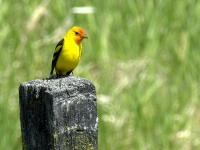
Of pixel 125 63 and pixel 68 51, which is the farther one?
pixel 125 63

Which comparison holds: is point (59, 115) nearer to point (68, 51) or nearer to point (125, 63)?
point (68, 51)

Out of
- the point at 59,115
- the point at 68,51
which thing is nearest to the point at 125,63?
the point at 68,51

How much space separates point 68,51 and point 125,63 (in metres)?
1.22

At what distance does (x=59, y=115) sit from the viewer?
2.52 m

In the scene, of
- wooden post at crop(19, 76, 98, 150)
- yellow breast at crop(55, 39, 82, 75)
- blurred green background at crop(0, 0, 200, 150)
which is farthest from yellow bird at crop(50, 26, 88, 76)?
wooden post at crop(19, 76, 98, 150)

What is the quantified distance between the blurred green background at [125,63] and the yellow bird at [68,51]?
67 centimetres

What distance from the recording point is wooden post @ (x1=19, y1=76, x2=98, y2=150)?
8.29ft

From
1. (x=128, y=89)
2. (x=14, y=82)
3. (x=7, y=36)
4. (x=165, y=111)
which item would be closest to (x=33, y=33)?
(x=7, y=36)

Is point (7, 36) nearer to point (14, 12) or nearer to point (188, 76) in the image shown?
point (14, 12)

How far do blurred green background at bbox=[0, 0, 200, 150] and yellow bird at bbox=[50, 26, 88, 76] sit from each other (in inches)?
26.3

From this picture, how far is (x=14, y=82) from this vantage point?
5883 millimetres

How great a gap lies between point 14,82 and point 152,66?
1.40 meters

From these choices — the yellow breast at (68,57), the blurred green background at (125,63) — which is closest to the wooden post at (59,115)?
the yellow breast at (68,57)

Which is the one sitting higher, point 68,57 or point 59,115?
point 68,57
